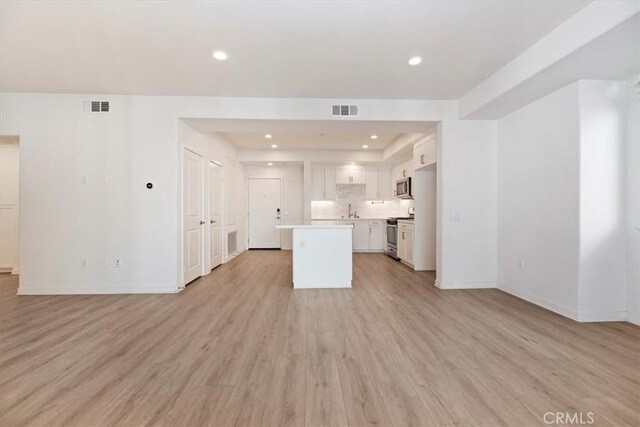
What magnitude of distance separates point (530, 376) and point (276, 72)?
12.2 feet

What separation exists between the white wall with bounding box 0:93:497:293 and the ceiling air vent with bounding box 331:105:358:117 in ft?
0.35


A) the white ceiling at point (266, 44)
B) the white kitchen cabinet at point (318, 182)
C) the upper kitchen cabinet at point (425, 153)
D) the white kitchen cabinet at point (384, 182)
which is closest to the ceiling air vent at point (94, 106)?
the white ceiling at point (266, 44)

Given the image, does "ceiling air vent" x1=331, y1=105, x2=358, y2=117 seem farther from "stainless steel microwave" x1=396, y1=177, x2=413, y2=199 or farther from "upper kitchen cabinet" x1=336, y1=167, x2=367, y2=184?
"upper kitchen cabinet" x1=336, y1=167, x2=367, y2=184

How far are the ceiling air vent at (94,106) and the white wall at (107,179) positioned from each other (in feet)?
0.21

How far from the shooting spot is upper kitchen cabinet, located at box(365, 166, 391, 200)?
8.07 metres

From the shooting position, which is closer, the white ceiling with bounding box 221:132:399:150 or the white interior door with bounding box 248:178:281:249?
the white ceiling with bounding box 221:132:399:150

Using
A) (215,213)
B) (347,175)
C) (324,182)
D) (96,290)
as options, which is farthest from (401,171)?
(96,290)

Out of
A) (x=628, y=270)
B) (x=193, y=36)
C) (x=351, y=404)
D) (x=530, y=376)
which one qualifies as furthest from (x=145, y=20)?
(x=628, y=270)

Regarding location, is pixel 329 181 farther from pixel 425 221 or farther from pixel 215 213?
pixel 215 213

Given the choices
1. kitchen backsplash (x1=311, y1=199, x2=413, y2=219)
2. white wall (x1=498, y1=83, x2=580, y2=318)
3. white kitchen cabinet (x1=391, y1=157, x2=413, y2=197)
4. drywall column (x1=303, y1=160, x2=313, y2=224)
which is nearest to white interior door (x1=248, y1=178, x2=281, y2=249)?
kitchen backsplash (x1=311, y1=199, x2=413, y2=219)

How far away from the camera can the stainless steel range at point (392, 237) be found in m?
6.70

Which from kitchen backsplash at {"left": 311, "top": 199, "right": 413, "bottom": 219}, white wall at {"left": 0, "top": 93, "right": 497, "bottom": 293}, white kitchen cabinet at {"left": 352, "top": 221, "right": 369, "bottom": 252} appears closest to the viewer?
white wall at {"left": 0, "top": 93, "right": 497, "bottom": 293}

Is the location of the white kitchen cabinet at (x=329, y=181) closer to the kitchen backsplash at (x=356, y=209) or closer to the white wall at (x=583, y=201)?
the kitchen backsplash at (x=356, y=209)

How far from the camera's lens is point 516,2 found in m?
2.15
